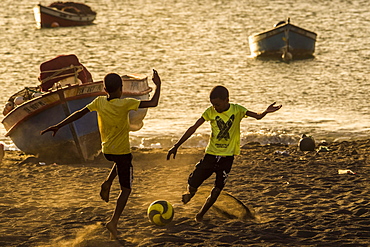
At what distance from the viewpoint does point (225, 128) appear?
327 inches

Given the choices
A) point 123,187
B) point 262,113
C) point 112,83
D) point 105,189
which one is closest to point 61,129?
point 105,189

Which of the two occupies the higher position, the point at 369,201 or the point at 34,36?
the point at 369,201

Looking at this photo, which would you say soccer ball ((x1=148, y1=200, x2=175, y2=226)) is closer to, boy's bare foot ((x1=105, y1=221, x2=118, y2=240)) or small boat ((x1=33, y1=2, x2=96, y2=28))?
boy's bare foot ((x1=105, y1=221, x2=118, y2=240))

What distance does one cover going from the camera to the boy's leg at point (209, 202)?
8414mm

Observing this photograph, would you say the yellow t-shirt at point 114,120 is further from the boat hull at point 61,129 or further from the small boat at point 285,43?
the small boat at point 285,43

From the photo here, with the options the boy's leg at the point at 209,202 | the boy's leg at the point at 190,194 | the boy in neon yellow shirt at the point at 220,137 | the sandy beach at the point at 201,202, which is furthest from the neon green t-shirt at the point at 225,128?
the sandy beach at the point at 201,202

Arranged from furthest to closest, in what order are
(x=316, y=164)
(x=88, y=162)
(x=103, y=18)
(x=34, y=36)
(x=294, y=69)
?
(x=103, y=18) < (x=34, y=36) < (x=294, y=69) < (x=88, y=162) < (x=316, y=164)

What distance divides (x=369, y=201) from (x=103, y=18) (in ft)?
180

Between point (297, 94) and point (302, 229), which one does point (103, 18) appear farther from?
point (302, 229)

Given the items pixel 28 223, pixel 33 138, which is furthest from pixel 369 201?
pixel 33 138

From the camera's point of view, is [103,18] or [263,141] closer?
[263,141]

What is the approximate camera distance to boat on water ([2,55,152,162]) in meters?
13.3

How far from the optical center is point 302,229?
8289mm

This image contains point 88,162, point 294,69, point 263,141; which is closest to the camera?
point 88,162
